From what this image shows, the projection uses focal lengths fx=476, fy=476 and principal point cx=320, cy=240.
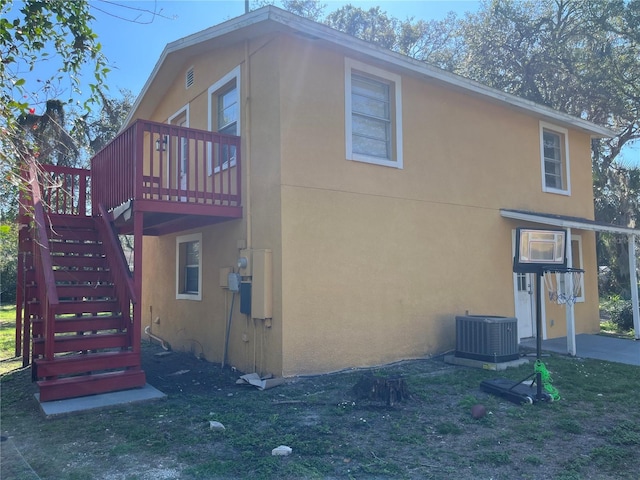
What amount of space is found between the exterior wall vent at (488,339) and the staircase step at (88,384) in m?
5.01

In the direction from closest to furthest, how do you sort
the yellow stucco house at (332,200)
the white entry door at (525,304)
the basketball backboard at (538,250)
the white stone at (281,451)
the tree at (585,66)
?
the white stone at (281,451), the basketball backboard at (538,250), the yellow stucco house at (332,200), the white entry door at (525,304), the tree at (585,66)

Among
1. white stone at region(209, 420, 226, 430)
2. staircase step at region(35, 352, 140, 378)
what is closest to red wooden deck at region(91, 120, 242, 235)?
staircase step at region(35, 352, 140, 378)

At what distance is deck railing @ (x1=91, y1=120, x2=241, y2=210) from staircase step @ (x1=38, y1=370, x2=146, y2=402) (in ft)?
7.91

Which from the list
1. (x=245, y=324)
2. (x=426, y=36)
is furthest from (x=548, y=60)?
(x=245, y=324)

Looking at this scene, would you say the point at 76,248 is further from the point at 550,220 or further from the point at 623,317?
the point at 623,317

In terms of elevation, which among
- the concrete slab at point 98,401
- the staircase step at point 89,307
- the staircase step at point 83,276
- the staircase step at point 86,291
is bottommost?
the concrete slab at point 98,401

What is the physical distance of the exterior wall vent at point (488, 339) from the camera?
754 cm

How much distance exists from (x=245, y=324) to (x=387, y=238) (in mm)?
2730

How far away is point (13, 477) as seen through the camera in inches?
148

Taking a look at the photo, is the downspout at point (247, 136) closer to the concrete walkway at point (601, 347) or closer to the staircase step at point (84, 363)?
the staircase step at point (84, 363)

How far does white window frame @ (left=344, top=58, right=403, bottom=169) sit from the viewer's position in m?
7.69

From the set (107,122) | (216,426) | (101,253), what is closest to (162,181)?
(101,253)

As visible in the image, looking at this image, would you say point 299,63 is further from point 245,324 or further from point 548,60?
point 548,60

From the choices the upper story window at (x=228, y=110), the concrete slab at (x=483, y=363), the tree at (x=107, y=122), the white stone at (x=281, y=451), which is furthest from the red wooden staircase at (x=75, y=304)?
the tree at (x=107, y=122)
